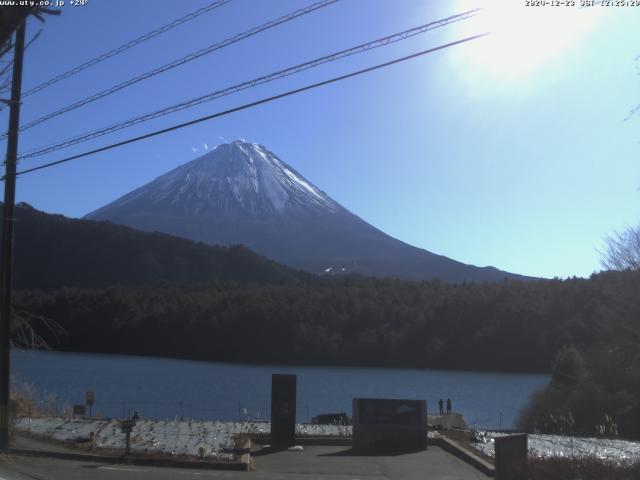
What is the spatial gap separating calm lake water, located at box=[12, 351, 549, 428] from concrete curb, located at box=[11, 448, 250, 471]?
1888cm

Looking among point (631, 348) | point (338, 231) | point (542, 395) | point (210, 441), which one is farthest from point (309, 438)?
point (338, 231)

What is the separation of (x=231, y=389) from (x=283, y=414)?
38891mm

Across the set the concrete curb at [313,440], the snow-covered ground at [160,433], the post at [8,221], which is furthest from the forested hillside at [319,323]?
the post at [8,221]

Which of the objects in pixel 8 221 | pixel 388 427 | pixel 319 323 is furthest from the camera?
pixel 319 323

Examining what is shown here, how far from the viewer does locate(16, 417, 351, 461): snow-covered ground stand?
675 inches

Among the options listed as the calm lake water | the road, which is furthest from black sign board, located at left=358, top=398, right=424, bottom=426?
the calm lake water

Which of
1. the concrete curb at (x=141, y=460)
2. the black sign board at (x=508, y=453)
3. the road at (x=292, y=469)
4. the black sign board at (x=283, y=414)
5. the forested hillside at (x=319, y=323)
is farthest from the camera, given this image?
the forested hillside at (x=319, y=323)

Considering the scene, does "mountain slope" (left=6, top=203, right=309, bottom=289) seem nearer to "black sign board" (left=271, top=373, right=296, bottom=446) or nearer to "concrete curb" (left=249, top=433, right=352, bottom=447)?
"concrete curb" (left=249, top=433, right=352, bottom=447)

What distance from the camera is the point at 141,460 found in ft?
50.4

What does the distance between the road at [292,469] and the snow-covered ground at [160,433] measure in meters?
1.29

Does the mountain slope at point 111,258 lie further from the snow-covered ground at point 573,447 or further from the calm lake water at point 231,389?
the snow-covered ground at point 573,447

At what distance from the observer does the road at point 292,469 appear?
1366 cm

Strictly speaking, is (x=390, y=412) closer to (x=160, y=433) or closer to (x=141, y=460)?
(x=160, y=433)

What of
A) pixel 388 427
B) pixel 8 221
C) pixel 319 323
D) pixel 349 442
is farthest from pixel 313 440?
pixel 319 323
